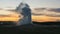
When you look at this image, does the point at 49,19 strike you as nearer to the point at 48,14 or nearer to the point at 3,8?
the point at 48,14

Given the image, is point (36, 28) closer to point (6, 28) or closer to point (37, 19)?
point (37, 19)

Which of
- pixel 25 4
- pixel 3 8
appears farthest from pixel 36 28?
pixel 3 8

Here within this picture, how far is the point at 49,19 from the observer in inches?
74.1

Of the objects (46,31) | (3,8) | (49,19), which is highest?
(3,8)

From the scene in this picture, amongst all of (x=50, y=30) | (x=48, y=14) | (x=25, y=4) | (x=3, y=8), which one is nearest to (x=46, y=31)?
(x=50, y=30)

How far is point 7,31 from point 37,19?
32cm

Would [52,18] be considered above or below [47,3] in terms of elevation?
below

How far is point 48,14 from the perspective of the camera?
6.22ft

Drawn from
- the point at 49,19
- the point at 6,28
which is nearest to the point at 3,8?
the point at 6,28

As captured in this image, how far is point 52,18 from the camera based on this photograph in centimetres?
189

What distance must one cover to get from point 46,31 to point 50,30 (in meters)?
0.04

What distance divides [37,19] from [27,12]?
13 cm

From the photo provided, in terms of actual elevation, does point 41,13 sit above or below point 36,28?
above

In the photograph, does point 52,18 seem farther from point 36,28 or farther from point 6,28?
point 6,28
